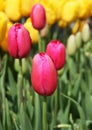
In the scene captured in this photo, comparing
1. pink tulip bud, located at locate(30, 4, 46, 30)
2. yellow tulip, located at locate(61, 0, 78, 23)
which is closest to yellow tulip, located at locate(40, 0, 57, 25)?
yellow tulip, located at locate(61, 0, 78, 23)

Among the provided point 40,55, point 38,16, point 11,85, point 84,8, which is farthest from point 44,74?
point 84,8

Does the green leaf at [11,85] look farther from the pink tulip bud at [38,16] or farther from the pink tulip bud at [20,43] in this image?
the pink tulip bud at [20,43]

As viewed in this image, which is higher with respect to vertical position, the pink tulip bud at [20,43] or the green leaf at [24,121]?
the pink tulip bud at [20,43]

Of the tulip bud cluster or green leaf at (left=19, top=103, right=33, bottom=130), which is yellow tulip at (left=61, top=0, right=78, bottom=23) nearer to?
the tulip bud cluster

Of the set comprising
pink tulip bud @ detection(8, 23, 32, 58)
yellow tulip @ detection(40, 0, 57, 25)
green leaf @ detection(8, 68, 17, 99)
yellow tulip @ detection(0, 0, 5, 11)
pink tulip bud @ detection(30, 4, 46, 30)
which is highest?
yellow tulip @ detection(0, 0, 5, 11)

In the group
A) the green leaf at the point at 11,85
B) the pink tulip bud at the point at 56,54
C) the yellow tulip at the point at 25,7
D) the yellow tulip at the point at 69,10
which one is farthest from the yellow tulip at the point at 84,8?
the pink tulip bud at the point at 56,54

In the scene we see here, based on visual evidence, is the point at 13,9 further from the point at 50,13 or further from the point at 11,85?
the point at 11,85

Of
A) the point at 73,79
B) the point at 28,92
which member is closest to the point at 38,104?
the point at 28,92
